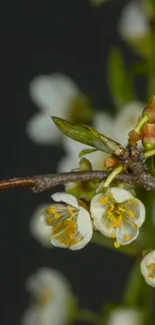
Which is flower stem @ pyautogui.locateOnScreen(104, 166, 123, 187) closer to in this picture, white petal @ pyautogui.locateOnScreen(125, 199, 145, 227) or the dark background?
white petal @ pyautogui.locateOnScreen(125, 199, 145, 227)

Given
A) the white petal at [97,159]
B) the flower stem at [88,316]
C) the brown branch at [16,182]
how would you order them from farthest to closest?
1. the flower stem at [88,316]
2. the white petal at [97,159]
3. the brown branch at [16,182]

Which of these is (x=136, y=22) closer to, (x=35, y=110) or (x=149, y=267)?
(x=149, y=267)

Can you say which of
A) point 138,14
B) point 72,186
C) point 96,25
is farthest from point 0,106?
point 72,186

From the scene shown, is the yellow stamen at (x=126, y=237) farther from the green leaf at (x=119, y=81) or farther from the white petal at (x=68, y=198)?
the green leaf at (x=119, y=81)

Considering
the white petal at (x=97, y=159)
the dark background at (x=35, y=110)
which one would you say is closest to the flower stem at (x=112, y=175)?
the white petal at (x=97, y=159)

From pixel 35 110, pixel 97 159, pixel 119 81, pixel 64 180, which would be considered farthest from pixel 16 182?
pixel 35 110

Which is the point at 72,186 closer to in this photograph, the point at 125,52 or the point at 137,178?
the point at 137,178
